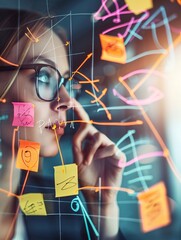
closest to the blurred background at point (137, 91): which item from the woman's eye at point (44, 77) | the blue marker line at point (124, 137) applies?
the blue marker line at point (124, 137)

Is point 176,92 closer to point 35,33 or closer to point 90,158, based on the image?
point 90,158

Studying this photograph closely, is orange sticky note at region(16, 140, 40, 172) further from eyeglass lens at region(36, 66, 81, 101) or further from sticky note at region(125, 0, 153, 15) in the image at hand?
sticky note at region(125, 0, 153, 15)

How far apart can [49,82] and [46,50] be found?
0.39 ft

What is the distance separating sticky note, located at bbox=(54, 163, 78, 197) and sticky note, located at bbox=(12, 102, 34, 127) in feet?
0.67

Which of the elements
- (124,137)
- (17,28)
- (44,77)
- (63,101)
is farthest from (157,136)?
(17,28)

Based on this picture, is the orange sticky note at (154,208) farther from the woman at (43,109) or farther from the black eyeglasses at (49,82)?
the black eyeglasses at (49,82)

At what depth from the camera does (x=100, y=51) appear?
4.12ft

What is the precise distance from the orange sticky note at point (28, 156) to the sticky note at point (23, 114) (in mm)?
70

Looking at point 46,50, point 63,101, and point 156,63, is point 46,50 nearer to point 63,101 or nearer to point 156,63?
point 63,101

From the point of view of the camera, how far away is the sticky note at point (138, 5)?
1.17 meters

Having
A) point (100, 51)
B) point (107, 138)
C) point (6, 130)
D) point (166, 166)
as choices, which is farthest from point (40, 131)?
point (166, 166)

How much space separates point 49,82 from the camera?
1357mm

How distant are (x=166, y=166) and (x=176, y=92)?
0.74 feet

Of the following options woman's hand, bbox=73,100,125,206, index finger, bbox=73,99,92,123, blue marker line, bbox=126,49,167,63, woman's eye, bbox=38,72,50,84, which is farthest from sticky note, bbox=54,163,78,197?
blue marker line, bbox=126,49,167,63
